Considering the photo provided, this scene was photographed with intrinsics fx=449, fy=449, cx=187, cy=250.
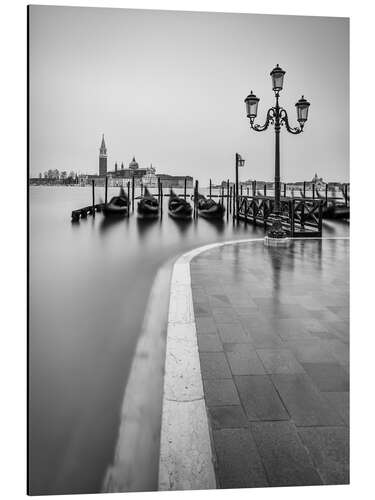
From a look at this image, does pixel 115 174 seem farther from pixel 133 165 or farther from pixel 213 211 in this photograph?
pixel 213 211

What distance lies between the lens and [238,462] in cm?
141

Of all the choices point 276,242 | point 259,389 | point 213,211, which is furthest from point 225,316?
point 213,211

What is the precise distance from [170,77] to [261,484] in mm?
2283

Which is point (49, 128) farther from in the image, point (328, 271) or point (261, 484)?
point (328, 271)

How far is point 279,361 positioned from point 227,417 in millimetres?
599

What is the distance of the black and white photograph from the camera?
5.14 feet

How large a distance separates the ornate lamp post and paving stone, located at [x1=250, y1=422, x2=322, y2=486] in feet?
6.92

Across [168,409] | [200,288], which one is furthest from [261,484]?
[200,288]

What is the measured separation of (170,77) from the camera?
277 cm

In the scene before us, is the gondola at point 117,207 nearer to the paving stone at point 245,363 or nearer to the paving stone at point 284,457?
the paving stone at point 245,363

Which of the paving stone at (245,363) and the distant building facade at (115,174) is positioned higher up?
the distant building facade at (115,174)

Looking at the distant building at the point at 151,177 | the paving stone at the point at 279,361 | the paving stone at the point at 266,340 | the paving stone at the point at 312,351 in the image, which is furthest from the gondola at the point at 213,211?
the paving stone at the point at 279,361

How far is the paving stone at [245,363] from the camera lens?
2043 millimetres
